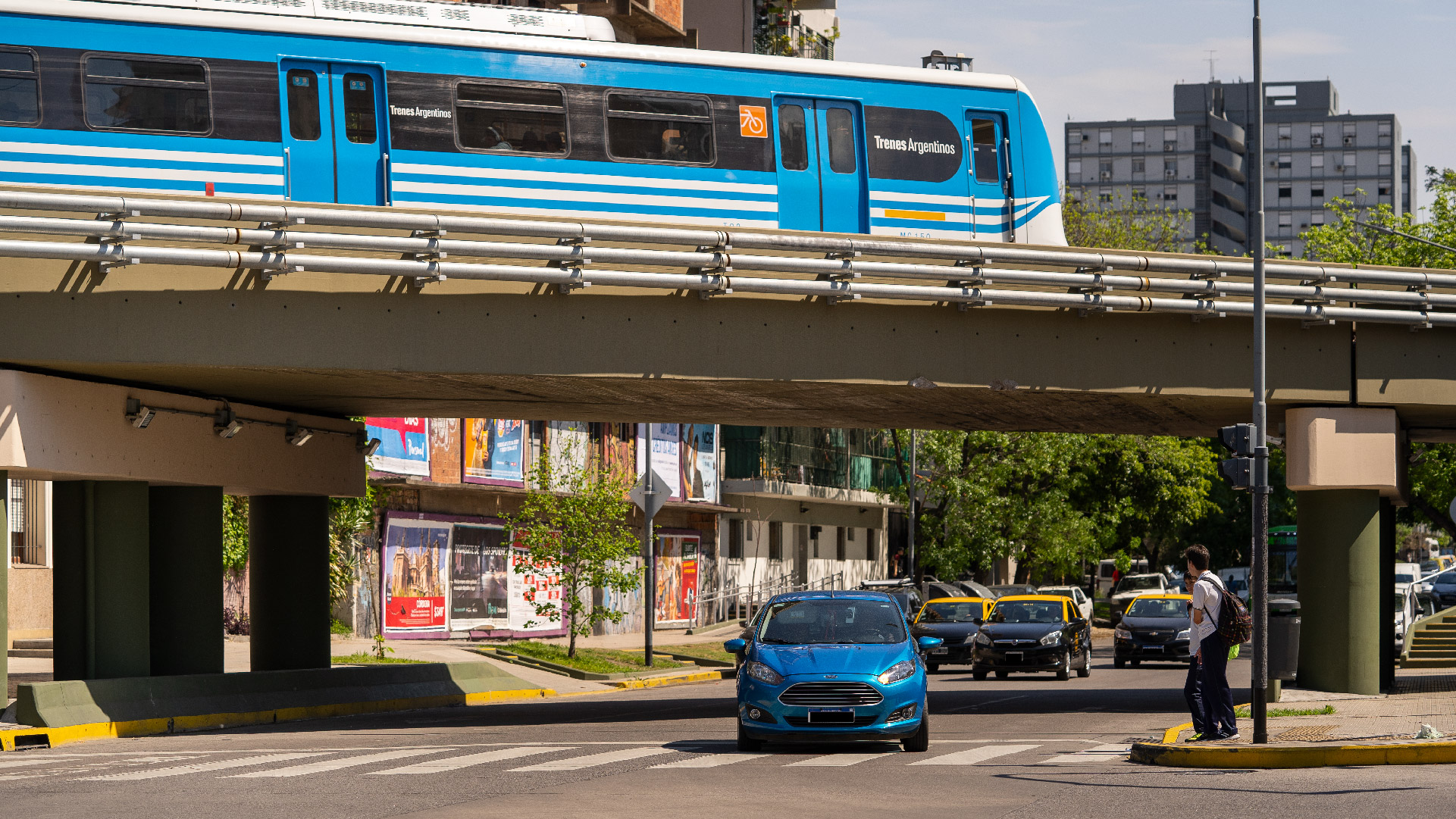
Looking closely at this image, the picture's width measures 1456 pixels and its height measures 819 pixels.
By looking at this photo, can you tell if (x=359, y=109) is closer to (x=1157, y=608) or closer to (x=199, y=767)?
(x=199, y=767)

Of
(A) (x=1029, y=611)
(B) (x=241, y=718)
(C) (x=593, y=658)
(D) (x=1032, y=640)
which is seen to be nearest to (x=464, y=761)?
(B) (x=241, y=718)

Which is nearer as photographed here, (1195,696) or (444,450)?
(1195,696)

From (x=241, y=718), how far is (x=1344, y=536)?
47.9ft

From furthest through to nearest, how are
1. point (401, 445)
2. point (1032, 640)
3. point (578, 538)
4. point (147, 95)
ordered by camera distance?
point (401, 445), point (578, 538), point (1032, 640), point (147, 95)

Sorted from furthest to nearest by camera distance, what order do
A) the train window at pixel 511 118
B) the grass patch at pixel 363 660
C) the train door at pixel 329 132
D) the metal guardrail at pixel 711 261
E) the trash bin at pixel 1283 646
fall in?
the grass patch at pixel 363 660 < the train window at pixel 511 118 < the train door at pixel 329 132 < the trash bin at pixel 1283 646 < the metal guardrail at pixel 711 261

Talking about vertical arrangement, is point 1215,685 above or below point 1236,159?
below

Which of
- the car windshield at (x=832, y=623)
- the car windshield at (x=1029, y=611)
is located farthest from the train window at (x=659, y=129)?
the car windshield at (x=1029, y=611)

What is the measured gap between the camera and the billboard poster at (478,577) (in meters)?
41.1

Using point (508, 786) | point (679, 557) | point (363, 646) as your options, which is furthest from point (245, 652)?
point (679, 557)

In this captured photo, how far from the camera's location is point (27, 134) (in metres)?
18.9

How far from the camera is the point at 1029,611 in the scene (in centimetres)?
3133

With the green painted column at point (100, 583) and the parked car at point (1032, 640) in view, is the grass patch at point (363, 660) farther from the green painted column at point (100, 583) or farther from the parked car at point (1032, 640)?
the parked car at point (1032, 640)

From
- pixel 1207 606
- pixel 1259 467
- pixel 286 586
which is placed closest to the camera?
pixel 1207 606

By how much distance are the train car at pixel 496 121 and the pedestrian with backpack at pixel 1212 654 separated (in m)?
7.77
